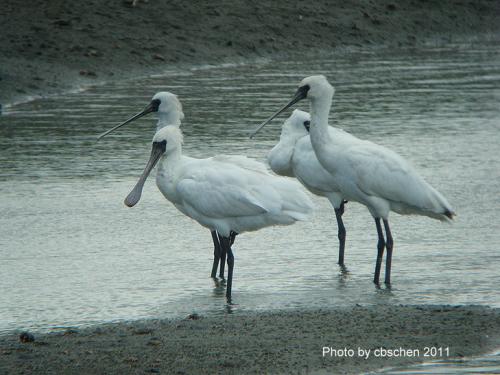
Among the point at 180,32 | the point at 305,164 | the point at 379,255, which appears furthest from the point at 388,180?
the point at 180,32

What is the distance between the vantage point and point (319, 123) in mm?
9391

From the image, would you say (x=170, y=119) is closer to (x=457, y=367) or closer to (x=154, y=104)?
(x=154, y=104)

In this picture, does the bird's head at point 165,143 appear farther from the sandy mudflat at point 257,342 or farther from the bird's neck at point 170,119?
the sandy mudflat at point 257,342

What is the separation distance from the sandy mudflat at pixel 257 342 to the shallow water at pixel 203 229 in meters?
0.42

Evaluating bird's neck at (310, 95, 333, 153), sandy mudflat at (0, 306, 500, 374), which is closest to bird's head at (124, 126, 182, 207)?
bird's neck at (310, 95, 333, 153)

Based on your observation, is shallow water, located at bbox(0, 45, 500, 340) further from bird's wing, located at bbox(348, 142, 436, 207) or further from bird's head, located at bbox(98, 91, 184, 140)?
bird's head, located at bbox(98, 91, 184, 140)

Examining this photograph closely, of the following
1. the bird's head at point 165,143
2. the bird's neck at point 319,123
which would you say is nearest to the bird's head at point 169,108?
the bird's head at point 165,143

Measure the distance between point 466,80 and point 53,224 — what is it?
9689 mm

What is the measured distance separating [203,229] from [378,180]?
2.08 meters

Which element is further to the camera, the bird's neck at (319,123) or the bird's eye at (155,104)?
the bird's eye at (155,104)

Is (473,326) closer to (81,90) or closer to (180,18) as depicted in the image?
(81,90)

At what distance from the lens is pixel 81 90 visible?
1783 cm

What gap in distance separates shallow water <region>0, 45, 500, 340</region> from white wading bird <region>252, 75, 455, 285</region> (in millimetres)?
410

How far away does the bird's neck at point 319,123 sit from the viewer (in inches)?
367
